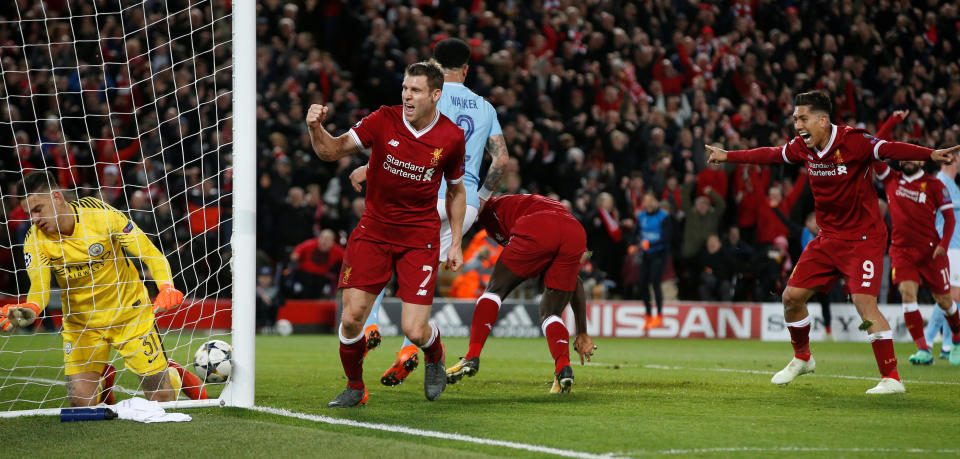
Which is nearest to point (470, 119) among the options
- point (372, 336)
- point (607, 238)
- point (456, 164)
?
point (456, 164)

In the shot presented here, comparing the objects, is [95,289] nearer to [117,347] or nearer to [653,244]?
[117,347]

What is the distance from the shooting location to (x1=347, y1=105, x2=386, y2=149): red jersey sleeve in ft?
19.9

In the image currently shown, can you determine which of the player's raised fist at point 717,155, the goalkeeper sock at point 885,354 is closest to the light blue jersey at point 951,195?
the goalkeeper sock at point 885,354

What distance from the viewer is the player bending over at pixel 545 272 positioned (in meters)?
7.23

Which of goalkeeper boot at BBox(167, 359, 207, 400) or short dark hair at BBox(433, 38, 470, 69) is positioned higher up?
short dark hair at BBox(433, 38, 470, 69)

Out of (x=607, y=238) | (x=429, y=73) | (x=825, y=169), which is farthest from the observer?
(x=607, y=238)

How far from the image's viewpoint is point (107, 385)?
21.9ft

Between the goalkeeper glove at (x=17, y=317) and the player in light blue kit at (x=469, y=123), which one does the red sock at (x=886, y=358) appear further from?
the goalkeeper glove at (x=17, y=317)

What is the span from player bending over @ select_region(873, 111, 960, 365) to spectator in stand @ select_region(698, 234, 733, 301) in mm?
5479

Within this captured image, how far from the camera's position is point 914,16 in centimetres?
2319

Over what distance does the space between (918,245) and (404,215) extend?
22.1 feet

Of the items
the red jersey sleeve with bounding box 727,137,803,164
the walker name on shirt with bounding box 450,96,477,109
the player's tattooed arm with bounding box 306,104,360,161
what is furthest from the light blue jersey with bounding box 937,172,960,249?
the player's tattooed arm with bounding box 306,104,360,161

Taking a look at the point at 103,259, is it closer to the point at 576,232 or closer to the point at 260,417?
the point at 260,417

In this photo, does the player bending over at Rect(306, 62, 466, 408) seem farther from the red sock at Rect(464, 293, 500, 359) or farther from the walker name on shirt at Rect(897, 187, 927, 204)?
the walker name on shirt at Rect(897, 187, 927, 204)
